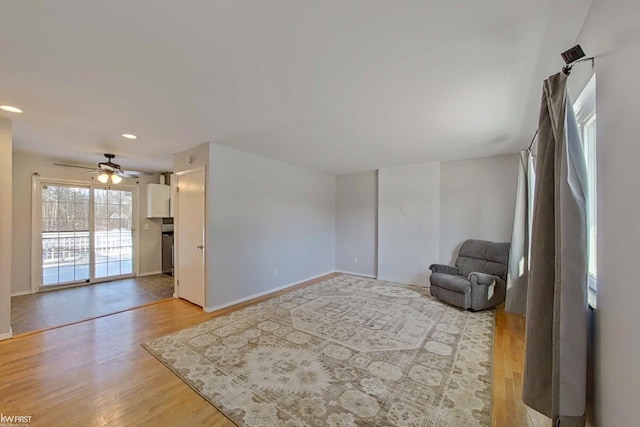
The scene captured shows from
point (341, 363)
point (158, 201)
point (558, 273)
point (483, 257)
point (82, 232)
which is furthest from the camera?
point (158, 201)

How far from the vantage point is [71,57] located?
1.74 meters

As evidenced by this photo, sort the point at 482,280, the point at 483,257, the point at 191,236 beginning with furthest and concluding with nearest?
the point at 483,257 → the point at 191,236 → the point at 482,280

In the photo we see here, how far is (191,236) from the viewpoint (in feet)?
13.4

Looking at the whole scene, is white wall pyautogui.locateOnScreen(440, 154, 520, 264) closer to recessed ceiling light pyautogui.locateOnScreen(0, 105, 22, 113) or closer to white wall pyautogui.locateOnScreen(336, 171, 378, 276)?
white wall pyautogui.locateOnScreen(336, 171, 378, 276)

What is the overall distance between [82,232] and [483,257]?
25.1 feet

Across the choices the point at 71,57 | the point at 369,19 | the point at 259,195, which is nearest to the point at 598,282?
the point at 369,19

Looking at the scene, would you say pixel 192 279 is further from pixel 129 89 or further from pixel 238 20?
pixel 238 20

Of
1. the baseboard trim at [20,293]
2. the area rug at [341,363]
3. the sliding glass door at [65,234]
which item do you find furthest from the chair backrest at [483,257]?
the baseboard trim at [20,293]

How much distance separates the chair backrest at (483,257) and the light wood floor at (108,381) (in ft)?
3.57

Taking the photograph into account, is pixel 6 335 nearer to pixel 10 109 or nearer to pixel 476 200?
pixel 10 109

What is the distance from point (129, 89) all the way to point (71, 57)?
45 centimetres

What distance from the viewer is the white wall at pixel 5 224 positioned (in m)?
2.78

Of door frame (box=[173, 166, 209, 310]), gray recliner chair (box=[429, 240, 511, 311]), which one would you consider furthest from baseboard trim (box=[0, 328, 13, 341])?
gray recliner chair (box=[429, 240, 511, 311])

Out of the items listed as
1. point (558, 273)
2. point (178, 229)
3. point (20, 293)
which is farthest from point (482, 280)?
Answer: point (20, 293)
